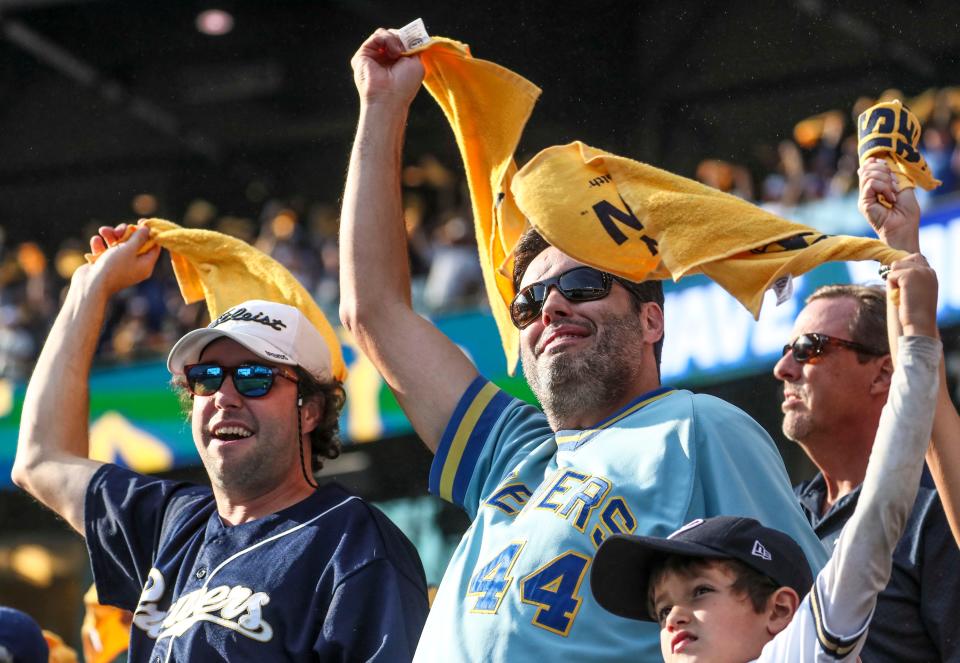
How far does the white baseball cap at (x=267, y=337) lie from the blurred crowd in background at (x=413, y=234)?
15.2 ft

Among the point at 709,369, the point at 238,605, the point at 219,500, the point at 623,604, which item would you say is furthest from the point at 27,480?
the point at 709,369

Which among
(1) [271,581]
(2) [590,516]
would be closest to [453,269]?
(1) [271,581]

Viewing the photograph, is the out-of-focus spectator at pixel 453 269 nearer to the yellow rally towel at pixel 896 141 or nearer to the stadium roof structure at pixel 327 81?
the stadium roof structure at pixel 327 81

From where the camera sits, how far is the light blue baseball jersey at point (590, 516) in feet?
7.75

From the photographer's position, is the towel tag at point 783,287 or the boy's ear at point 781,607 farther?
the towel tag at point 783,287

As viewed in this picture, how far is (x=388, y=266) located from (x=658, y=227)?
0.69 meters

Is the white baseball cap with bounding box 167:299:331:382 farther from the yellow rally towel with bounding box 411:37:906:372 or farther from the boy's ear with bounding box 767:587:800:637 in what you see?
the boy's ear with bounding box 767:587:800:637

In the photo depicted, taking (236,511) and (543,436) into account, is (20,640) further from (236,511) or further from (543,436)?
(543,436)

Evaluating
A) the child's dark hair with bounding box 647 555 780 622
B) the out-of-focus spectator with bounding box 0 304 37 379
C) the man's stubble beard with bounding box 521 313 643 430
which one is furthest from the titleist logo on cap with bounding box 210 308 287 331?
the out-of-focus spectator with bounding box 0 304 37 379

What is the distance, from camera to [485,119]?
10.7ft

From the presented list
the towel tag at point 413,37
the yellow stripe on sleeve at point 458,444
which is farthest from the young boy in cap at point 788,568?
the towel tag at point 413,37

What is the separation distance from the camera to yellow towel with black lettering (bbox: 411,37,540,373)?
3164mm

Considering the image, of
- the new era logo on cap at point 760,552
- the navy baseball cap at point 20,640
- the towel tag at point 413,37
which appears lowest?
the navy baseball cap at point 20,640

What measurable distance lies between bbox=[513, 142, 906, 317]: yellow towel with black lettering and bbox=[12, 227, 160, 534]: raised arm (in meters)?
1.29
